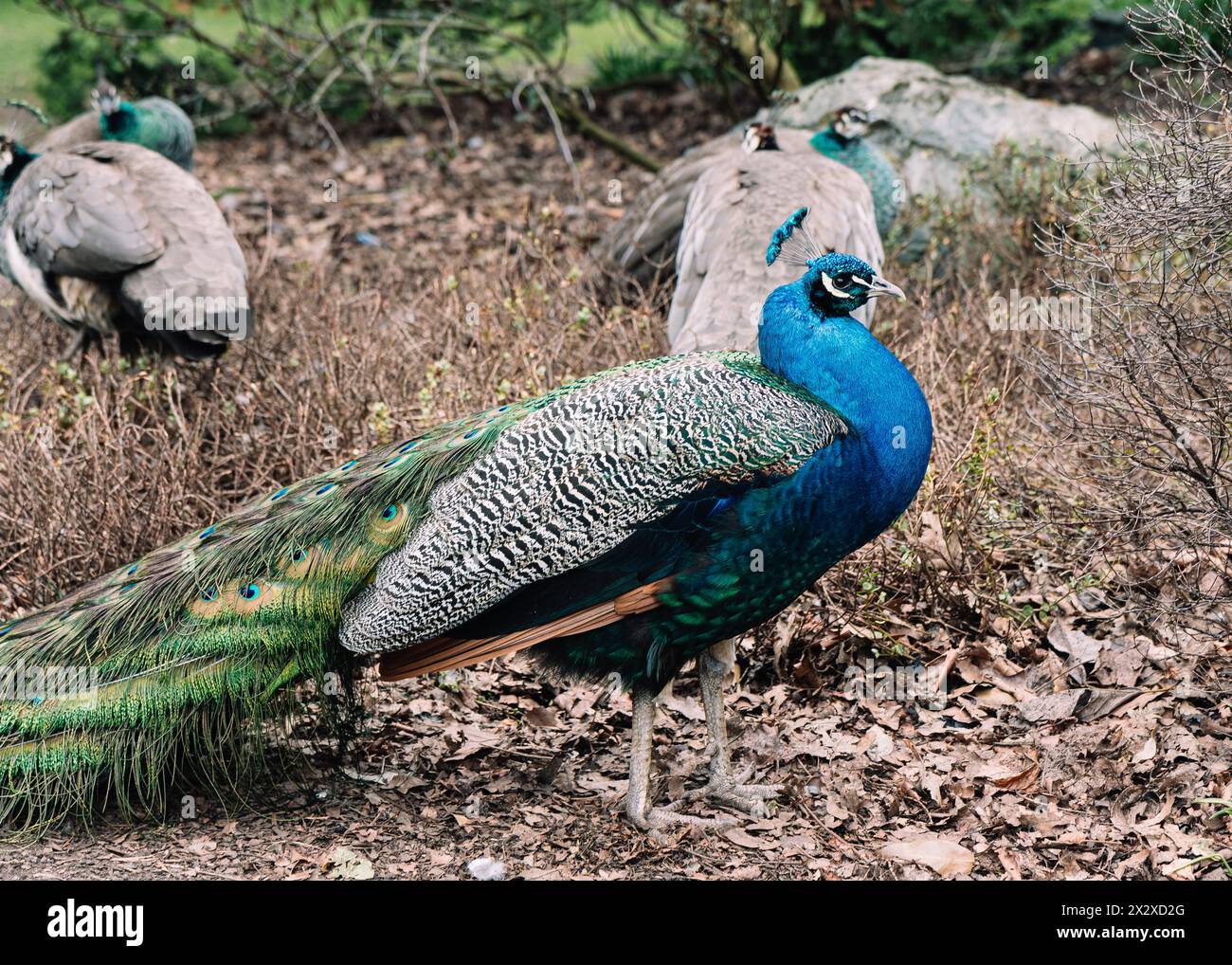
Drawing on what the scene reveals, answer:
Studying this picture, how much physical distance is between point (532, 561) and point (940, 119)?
569cm

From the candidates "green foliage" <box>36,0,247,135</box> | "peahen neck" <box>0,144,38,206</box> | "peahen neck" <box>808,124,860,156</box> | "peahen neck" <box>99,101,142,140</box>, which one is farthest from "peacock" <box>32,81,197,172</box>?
"peahen neck" <box>808,124,860,156</box>

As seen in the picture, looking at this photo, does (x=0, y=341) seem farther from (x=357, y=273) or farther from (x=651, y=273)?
(x=651, y=273)

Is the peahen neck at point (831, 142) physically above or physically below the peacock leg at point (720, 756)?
above

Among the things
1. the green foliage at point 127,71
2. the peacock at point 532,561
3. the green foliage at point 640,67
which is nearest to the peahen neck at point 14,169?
the green foliage at point 127,71

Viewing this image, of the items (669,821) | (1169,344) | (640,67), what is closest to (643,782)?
(669,821)

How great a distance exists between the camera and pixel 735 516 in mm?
3514

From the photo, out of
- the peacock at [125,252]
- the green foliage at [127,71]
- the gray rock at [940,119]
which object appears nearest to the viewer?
the peacock at [125,252]

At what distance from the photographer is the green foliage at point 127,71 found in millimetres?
10703

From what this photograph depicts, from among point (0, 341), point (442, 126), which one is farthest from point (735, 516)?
point (442, 126)

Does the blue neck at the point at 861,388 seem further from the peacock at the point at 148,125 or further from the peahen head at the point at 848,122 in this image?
the peacock at the point at 148,125

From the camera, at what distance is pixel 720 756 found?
4043mm

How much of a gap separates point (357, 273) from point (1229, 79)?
18.0ft

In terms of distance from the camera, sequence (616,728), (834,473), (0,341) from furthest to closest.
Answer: (0,341) → (616,728) → (834,473)

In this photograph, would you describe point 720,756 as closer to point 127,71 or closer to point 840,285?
point 840,285
